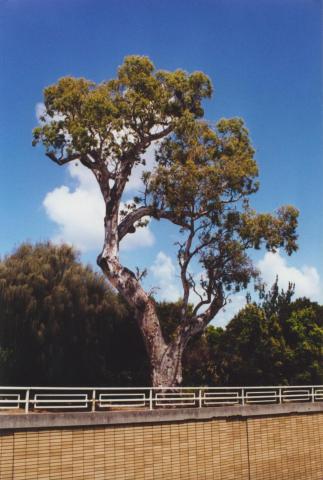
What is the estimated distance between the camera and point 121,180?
95.3ft

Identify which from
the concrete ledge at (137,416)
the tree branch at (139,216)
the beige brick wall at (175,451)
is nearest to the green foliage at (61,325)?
the tree branch at (139,216)

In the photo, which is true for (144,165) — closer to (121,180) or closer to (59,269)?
(121,180)

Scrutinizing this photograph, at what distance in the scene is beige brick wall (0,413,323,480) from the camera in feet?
48.4

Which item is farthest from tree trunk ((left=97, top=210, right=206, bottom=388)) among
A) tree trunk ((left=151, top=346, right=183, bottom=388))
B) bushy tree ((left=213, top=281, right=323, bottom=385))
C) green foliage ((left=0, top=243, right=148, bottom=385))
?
bushy tree ((left=213, top=281, right=323, bottom=385))

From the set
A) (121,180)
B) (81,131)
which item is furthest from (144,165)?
(81,131)

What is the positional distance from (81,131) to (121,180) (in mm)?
3699

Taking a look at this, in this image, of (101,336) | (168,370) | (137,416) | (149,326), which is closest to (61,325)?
(101,336)

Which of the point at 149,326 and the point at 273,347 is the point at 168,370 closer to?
the point at 149,326

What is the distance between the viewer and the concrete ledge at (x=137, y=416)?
14500mm

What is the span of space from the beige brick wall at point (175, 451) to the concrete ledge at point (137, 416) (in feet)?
0.68

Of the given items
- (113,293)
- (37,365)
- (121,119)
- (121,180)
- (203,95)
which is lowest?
(37,365)

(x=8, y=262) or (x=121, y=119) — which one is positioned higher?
(x=121, y=119)

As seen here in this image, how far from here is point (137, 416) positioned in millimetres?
17312

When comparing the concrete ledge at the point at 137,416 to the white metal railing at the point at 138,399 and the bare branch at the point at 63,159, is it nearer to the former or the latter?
the white metal railing at the point at 138,399
